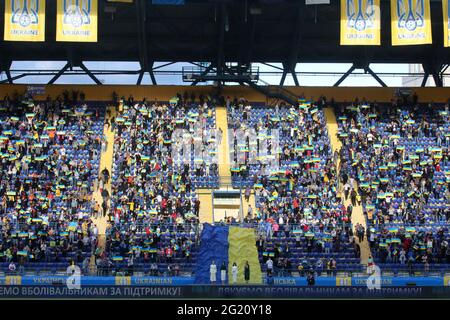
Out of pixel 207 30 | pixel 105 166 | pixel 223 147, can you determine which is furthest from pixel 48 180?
pixel 207 30

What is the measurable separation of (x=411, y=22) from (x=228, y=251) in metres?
16.4

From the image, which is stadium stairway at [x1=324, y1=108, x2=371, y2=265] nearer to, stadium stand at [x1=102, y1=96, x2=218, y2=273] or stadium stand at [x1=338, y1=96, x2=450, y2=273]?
stadium stand at [x1=338, y1=96, x2=450, y2=273]

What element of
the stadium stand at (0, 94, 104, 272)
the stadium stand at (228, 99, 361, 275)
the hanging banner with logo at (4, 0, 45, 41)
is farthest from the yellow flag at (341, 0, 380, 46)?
the hanging banner with logo at (4, 0, 45, 41)

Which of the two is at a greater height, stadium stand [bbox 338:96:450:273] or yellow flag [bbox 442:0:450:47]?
yellow flag [bbox 442:0:450:47]

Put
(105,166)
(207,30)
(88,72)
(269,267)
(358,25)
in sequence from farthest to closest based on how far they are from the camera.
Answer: (88,72) → (207,30) → (105,166) → (358,25) → (269,267)

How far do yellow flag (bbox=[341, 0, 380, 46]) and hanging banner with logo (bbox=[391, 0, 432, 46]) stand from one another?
1094 millimetres

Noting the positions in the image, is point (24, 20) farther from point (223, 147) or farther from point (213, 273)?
point (213, 273)

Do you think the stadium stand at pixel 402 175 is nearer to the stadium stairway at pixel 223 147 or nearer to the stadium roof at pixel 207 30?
the stadium roof at pixel 207 30

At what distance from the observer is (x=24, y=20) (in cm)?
4041

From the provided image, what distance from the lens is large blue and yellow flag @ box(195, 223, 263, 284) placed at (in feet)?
111

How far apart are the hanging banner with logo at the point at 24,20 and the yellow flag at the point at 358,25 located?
16399 mm

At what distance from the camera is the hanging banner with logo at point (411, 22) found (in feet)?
132
